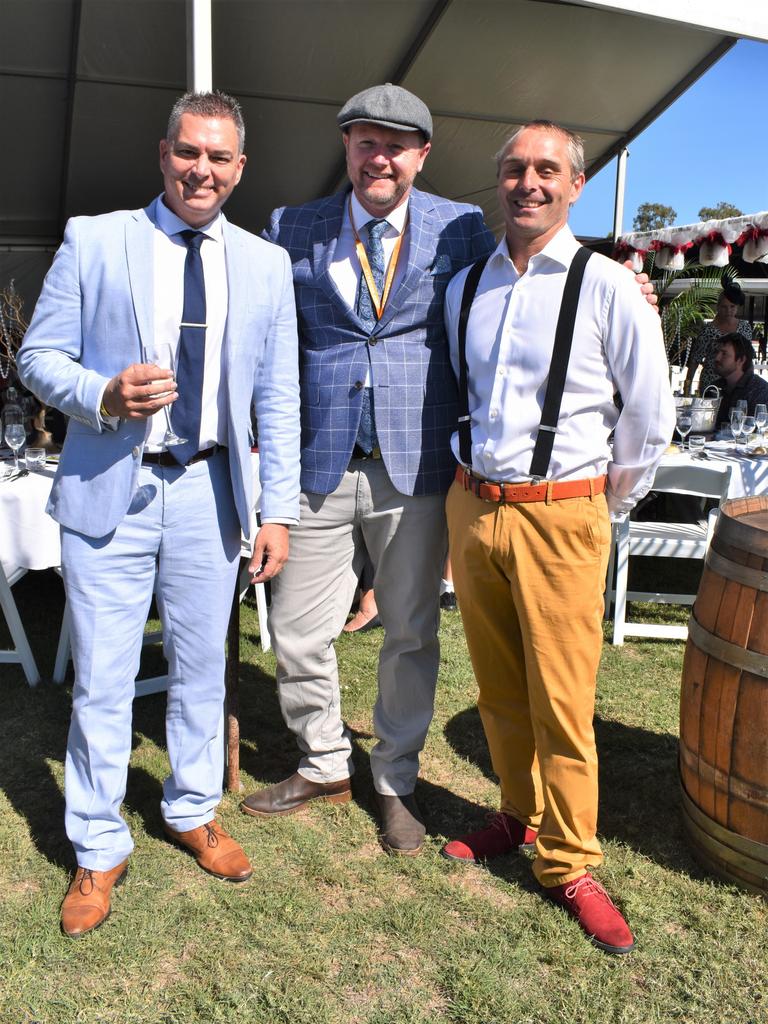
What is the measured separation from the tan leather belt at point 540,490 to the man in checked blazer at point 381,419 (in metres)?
0.31

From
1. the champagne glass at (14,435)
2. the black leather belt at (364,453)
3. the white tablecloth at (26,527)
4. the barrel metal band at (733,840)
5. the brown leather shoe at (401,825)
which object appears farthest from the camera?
the champagne glass at (14,435)

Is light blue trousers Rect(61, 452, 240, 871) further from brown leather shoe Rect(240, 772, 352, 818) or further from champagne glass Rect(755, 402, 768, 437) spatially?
champagne glass Rect(755, 402, 768, 437)

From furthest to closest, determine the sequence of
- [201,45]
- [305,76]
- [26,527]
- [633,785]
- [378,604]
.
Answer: [305,76] → [201,45] → [26,527] → [633,785] → [378,604]

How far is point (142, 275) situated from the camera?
2172 mm

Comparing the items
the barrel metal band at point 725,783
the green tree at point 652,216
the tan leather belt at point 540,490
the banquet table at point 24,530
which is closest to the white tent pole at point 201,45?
the banquet table at point 24,530

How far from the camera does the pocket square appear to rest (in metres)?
2.53

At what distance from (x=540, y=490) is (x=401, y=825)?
121 cm

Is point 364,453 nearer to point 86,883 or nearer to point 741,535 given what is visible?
point 741,535

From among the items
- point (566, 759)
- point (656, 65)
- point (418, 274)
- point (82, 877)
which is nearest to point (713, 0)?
point (656, 65)

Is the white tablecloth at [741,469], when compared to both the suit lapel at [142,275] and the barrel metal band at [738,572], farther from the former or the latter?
the suit lapel at [142,275]

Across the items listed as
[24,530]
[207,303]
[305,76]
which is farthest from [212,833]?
[305,76]

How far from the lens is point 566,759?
2.38 meters

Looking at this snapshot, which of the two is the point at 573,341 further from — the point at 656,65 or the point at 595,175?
the point at 595,175

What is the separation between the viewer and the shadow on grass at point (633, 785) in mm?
2791
